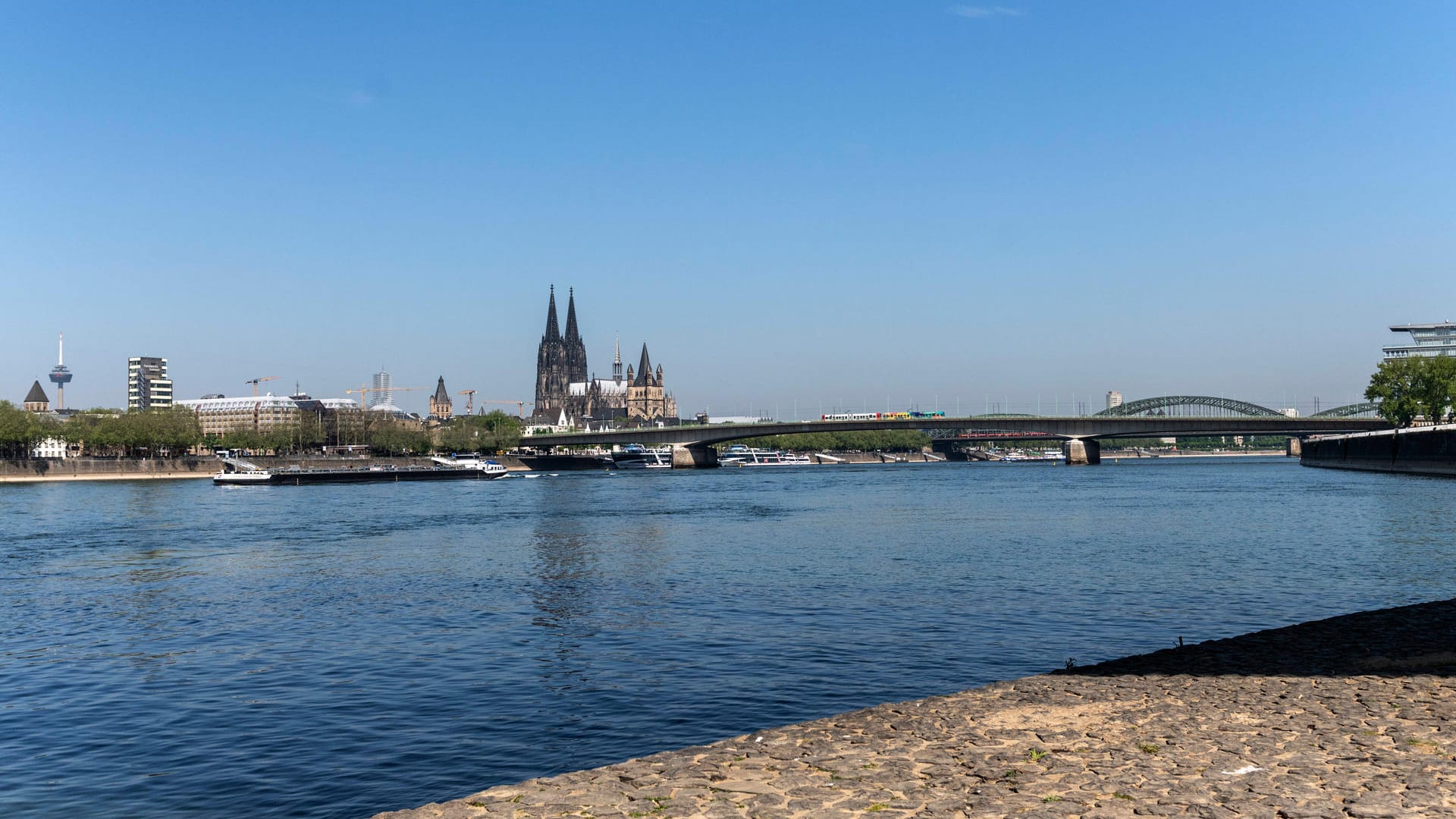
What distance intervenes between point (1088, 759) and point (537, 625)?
613 inches

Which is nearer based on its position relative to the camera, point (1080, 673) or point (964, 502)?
point (1080, 673)

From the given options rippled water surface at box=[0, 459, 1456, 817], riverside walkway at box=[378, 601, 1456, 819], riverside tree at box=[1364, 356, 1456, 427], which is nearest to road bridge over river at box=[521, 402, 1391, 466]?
riverside tree at box=[1364, 356, 1456, 427]

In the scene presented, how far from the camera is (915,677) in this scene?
59.3 ft

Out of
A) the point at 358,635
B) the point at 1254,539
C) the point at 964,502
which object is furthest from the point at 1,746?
the point at 964,502

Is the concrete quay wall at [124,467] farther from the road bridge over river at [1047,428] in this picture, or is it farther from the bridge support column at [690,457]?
the bridge support column at [690,457]

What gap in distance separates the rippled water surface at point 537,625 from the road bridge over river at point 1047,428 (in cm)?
7718

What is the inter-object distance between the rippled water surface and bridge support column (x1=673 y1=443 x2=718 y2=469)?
4333 inches

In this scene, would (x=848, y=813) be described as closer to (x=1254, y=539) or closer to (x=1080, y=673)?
(x=1080, y=673)

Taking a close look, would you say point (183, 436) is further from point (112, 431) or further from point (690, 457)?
point (690, 457)

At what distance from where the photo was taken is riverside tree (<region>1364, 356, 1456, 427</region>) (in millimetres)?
125312

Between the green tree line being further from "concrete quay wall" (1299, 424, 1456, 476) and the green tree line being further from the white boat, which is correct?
"concrete quay wall" (1299, 424, 1456, 476)

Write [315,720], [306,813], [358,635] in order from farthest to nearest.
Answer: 1. [358,635]
2. [315,720]
3. [306,813]

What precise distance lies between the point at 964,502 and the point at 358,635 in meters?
55.9

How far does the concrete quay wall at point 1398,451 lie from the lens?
9300 centimetres
